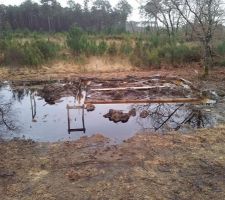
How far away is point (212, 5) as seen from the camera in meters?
10.9

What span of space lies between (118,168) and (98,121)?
2.19 metres

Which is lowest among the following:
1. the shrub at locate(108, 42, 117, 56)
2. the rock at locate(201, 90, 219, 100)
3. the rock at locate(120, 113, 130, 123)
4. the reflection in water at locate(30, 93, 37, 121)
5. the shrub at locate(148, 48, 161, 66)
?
the reflection in water at locate(30, 93, 37, 121)

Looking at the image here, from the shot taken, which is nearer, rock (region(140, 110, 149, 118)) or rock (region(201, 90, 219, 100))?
rock (region(140, 110, 149, 118))

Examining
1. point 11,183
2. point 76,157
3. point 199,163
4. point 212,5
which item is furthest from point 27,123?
point 212,5

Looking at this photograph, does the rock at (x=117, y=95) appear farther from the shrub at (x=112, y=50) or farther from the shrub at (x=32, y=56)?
the shrub at (x=112, y=50)

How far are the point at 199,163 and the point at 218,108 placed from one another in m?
2.88

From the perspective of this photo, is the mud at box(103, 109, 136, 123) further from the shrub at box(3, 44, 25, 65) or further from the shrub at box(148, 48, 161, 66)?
the shrub at box(3, 44, 25, 65)

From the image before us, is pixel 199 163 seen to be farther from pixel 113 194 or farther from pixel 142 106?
pixel 142 106

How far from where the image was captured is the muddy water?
5.89m

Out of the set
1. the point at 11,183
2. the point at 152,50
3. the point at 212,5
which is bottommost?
the point at 11,183

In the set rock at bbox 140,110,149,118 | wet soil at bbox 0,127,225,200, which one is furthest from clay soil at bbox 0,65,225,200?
rock at bbox 140,110,149,118

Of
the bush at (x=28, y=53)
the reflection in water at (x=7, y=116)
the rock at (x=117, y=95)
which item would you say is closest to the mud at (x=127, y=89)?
the rock at (x=117, y=95)

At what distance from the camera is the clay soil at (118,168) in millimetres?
3816

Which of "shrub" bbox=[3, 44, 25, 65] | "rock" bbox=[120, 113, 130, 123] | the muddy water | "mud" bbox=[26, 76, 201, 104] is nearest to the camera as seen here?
the muddy water
